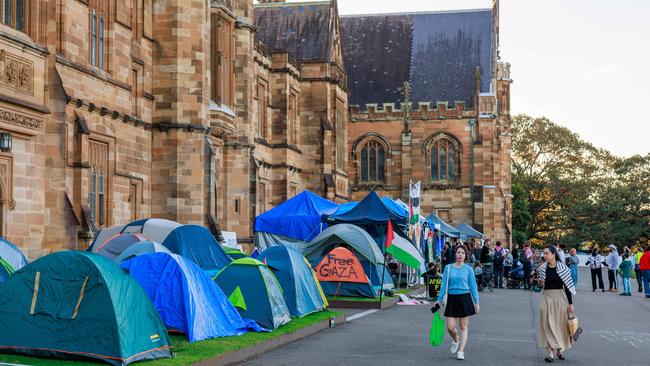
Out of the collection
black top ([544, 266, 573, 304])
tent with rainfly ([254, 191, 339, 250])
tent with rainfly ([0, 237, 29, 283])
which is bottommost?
black top ([544, 266, 573, 304])

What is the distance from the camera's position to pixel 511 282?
37656 millimetres

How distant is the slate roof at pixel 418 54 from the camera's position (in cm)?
6488

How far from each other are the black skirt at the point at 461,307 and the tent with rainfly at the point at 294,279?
5510 millimetres

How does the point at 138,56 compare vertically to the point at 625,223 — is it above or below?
above

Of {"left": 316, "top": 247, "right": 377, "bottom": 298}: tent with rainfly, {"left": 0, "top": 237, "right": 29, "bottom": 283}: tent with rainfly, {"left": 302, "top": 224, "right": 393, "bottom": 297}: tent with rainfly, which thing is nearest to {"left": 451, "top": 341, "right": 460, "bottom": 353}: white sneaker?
{"left": 0, "top": 237, "right": 29, "bottom": 283}: tent with rainfly

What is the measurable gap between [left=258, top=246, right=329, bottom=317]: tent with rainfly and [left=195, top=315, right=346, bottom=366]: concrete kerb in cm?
78

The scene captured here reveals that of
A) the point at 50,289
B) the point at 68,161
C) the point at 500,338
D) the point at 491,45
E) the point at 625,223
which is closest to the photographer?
the point at 50,289

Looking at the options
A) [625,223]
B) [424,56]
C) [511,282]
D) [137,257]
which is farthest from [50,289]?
[625,223]

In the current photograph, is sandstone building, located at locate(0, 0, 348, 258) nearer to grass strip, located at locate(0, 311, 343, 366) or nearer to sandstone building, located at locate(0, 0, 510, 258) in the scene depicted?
sandstone building, located at locate(0, 0, 510, 258)

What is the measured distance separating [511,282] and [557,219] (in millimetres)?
44346

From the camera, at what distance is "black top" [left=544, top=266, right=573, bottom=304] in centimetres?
1480

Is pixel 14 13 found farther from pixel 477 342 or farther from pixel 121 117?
pixel 477 342

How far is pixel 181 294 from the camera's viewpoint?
50.6 ft

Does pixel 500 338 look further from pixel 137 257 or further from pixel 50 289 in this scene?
pixel 50 289
